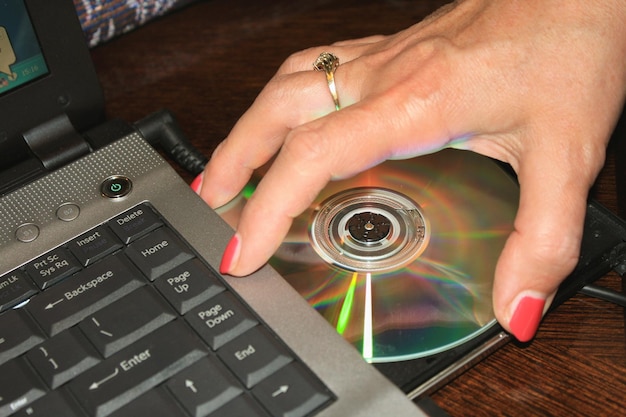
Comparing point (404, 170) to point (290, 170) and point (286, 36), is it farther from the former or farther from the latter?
point (286, 36)

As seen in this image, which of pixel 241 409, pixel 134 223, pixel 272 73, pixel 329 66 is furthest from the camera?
pixel 272 73

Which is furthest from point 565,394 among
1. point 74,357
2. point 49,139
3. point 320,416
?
point 49,139

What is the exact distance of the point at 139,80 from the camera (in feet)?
2.62

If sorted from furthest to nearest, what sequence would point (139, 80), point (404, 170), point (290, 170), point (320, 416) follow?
point (139, 80), point (404, 170), point (290, 170), point (320, 416)

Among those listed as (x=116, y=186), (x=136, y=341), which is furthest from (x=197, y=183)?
(x=136, y=341)

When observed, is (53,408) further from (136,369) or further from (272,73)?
(272,73)

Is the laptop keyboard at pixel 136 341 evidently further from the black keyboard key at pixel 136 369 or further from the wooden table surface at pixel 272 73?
the wooden table surface at pixel 272 73

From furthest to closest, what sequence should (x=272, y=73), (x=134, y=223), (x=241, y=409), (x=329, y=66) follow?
(x=272, y=73) < (x=329, y=66) < (x=134, y=223) < (x=241, y=409)

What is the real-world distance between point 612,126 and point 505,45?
0.32ft

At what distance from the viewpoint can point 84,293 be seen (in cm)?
51

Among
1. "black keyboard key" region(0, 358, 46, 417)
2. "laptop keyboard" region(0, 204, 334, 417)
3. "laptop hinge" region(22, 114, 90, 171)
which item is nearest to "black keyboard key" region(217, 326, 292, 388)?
"laptop keyboard" region(0, 204, 334, 417)

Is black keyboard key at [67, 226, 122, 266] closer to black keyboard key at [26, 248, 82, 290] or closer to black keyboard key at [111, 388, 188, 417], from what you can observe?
black keyboard key at [26, 248, 82, 290]

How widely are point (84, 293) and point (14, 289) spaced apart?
5cm

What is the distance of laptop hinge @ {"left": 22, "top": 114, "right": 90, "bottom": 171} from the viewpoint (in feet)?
2.02
